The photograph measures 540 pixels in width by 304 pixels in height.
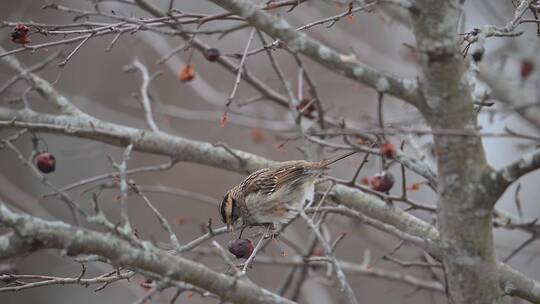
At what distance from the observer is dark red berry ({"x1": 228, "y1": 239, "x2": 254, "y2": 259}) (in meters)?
2.98

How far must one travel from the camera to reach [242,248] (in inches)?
117

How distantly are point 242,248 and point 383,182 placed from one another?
3.24 ft

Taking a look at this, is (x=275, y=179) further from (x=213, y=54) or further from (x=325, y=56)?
(x=325, y=56)

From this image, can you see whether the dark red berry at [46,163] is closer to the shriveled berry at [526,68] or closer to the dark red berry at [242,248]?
the dark red berry at [242,248]

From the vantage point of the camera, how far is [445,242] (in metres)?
2.41

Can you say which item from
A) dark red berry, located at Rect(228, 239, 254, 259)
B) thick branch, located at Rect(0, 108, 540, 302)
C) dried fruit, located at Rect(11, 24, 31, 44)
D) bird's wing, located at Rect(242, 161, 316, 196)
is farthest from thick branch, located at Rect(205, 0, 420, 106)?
bird's wing, located at Rect(242, 161, 316, 196)

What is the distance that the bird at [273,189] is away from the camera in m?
3.88

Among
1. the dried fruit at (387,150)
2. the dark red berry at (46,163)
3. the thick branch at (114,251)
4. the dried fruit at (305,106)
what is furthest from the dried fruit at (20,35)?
the dried fruit at (387,150)

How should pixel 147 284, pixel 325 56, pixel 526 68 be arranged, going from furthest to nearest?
pixel 526 68
pixel 147 284
pixel 325 56

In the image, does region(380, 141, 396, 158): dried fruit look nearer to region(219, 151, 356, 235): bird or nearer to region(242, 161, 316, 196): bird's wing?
region(219, 151, 356, 235): bird

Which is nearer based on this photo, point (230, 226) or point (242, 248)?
point (242, 248)

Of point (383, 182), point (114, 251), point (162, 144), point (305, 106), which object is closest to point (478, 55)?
point (383, 182)

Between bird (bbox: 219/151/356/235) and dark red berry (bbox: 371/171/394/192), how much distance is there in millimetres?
343

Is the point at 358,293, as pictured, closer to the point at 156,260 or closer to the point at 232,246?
the point at 232,246
